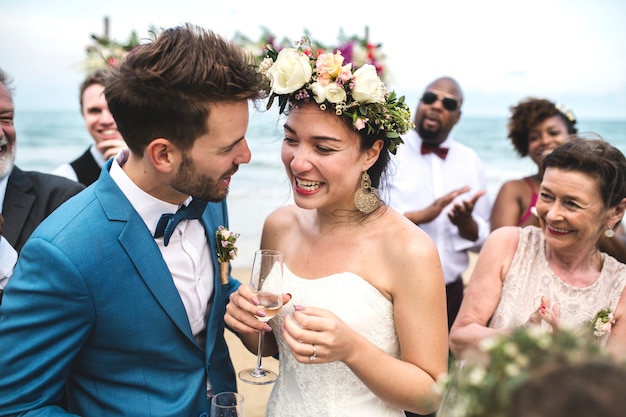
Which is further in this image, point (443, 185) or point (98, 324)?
point (443, 185)

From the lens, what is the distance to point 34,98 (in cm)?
3103

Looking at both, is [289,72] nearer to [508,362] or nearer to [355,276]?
[355,276]

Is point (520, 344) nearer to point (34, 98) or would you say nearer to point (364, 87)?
point (364, 87)

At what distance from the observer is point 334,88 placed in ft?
8.44

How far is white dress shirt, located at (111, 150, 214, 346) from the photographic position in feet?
8.02

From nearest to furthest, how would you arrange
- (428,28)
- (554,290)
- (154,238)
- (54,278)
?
(54,278) → (154,238) → (554,290) → (428,28)

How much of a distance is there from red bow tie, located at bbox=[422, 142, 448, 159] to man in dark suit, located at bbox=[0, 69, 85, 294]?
11.6ft

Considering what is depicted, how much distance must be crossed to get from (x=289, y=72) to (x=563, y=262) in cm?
204

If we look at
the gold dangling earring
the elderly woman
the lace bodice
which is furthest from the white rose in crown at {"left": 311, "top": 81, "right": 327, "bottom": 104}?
the lace bodice

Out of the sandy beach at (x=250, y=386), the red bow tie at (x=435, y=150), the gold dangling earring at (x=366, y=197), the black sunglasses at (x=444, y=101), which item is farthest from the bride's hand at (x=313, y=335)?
the black sunglasses at (x=444, y=101)

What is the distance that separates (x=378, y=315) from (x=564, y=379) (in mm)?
1826

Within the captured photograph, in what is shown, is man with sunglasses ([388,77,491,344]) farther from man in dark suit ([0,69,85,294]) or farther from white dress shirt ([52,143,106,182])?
man in dark suit ([0,69,85,294])

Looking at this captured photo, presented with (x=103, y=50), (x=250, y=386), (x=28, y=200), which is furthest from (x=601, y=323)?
(x=103, y=50)

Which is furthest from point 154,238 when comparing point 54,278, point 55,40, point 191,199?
point 55,40
